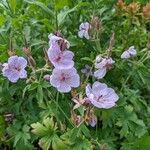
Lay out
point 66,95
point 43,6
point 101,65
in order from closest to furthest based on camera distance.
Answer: point 101,65
point 43,6
point 66,95

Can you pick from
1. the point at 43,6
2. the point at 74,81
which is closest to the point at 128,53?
the point at 74,81

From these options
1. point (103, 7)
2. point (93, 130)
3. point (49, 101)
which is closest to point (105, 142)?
point (93, 130)

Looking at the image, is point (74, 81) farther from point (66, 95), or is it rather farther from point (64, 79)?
point (66, 95)

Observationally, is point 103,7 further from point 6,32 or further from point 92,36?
point 6,32

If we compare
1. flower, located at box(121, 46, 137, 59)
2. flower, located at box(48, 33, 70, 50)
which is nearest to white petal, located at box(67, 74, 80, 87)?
flower, located at box(48, 33, 70, 50)

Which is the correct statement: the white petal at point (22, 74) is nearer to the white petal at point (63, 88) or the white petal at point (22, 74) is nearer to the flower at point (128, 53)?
the white petal at point (63, 88)

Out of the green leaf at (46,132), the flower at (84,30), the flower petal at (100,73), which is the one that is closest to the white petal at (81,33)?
the flower at (84,30)

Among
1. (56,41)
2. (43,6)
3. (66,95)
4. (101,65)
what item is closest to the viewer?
(56,41)
